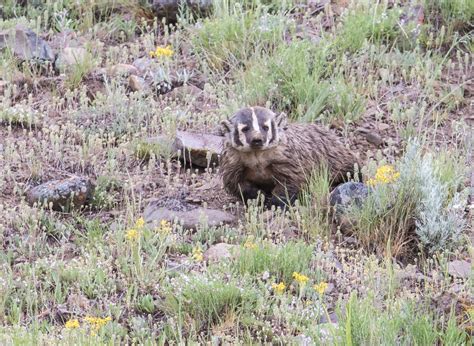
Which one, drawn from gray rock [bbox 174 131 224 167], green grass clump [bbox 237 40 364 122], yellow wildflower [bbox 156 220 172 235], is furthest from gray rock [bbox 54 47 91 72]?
yellow wildflower [bbox 156 220 172 235]

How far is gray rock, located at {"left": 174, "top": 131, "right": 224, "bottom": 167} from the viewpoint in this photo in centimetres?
765

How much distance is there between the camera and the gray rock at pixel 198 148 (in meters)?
7.65

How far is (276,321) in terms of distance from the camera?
17.7ft

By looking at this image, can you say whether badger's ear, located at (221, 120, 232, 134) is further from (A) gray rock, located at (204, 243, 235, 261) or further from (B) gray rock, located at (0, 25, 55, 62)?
(B) gray rock, located at (0, 25, 55, 62)

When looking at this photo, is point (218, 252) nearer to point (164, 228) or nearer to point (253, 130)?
point (164, 228)

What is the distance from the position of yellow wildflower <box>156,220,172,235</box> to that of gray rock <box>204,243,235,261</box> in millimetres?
266

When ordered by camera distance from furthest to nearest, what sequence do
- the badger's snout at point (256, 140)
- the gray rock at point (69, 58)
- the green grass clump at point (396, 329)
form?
the gray rock at point (69, 58)
the badger's snout at point (256, 140)
the green grass clump at point (396, 329)

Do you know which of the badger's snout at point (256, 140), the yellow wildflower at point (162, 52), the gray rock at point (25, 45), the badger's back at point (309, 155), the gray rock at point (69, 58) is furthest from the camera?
the gray rock at point (25, 45)

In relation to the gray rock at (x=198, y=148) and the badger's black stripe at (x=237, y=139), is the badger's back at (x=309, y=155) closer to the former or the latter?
the badger's black stripe at (x=237, y=139)

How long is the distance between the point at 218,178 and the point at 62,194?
115 cm

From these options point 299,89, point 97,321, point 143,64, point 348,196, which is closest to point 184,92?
point 143,64

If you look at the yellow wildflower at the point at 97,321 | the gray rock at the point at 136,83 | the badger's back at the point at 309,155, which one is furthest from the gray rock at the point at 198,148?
the yellow wildflower at the point at 97,321

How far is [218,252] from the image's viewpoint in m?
6.12

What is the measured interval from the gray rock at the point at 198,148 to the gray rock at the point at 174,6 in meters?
2.16
